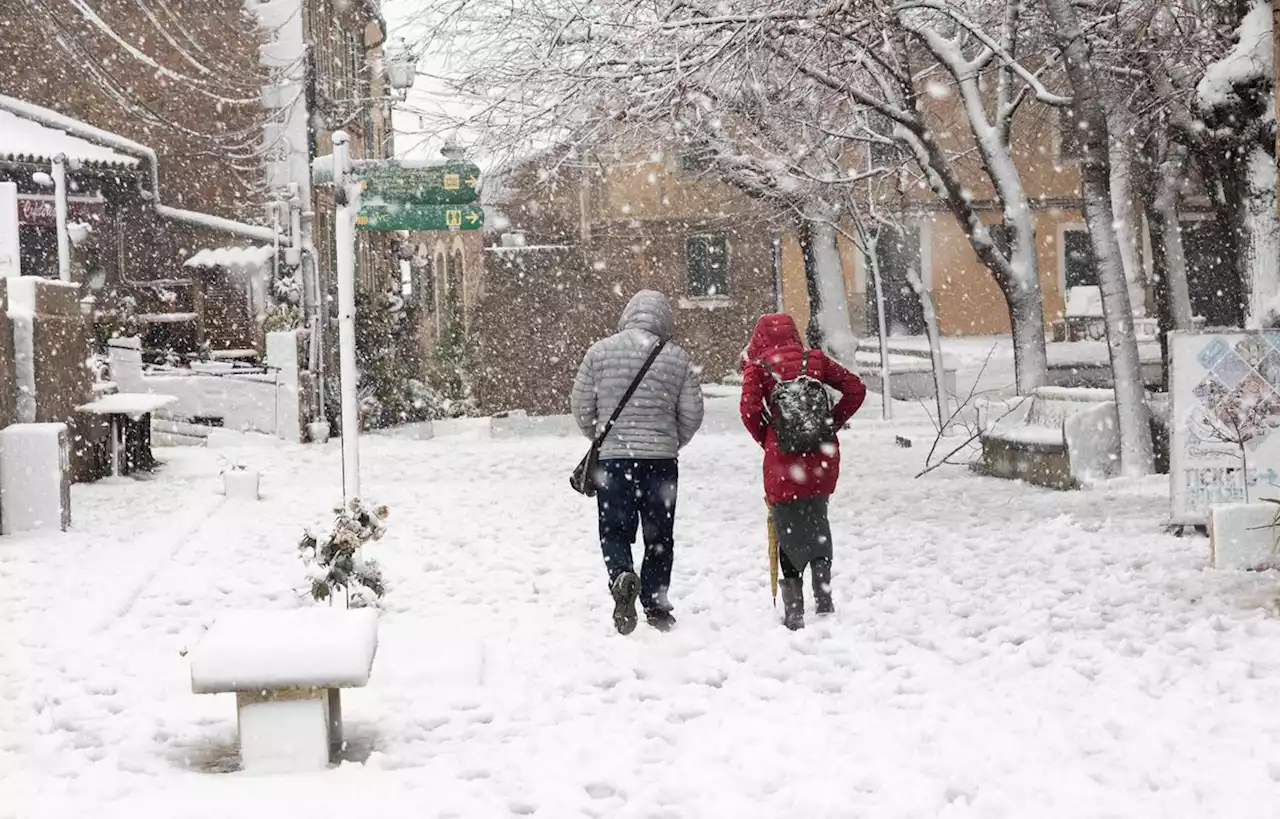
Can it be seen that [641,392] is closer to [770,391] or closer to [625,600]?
[770,391]

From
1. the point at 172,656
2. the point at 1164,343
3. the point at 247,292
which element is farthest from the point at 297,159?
the point at 172,656

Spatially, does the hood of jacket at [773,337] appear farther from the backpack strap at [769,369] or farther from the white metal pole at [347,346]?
the white metal pole at [347,346]

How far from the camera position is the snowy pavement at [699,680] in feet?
17.0

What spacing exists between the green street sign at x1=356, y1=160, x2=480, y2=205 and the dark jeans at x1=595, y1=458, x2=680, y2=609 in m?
2.89

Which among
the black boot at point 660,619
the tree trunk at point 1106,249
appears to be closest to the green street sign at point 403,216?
the black boot at point 660,619

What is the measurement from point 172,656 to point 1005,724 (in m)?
4.10

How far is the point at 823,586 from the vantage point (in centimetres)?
830

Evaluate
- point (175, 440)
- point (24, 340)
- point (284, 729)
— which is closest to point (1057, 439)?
point (24, 340)

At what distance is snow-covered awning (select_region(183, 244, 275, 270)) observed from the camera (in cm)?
2642

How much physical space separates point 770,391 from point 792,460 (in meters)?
0.37

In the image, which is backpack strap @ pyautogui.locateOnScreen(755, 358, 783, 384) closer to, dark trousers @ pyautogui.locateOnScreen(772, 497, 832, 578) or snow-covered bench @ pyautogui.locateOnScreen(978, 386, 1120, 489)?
dark trousers @ pyautogui.locateOnScreen(772, 497, 832, 578)

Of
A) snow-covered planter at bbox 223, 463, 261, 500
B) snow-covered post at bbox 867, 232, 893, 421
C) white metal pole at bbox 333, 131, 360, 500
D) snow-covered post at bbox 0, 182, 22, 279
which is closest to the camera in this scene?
white metal pole at bbox 333, 131, 360, 500

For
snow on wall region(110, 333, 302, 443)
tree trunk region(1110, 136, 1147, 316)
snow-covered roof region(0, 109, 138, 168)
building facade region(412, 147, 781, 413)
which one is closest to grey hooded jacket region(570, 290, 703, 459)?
snow on wall region(110, 333, 302, 443)

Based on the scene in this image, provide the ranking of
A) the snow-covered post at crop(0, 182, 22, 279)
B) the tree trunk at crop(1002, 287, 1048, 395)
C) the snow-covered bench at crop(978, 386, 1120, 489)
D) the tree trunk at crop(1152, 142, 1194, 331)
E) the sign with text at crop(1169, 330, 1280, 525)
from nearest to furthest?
the sign with text at crop(1169, 330, 1280, 525)
the snow-covered bench at crop(978, 386, 1120, 489)
the snow-covered post at crop(0, 182, 22, 279)
the tree trunk at crop(1002, 287, 1048, 395)
the tree trunk at crop(1152, 142, 1194, 331)
